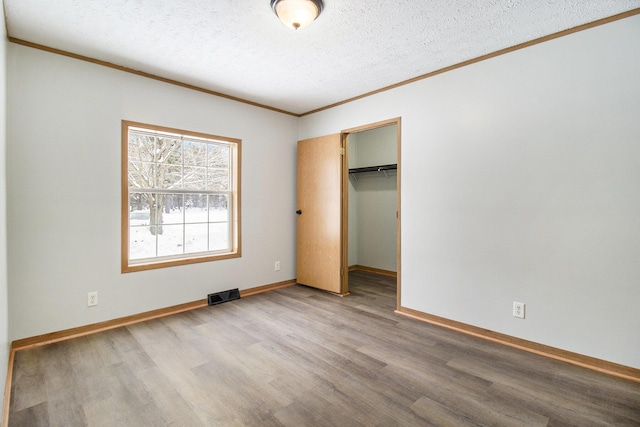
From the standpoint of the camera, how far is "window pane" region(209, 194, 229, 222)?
3803 mm

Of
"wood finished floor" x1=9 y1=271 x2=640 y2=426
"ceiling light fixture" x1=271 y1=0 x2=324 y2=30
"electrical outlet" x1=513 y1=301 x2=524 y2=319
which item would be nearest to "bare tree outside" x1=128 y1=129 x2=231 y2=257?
"wood finished floor" x1=9 y1=271 x2=640 y2=426

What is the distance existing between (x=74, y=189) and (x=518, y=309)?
13.2 ft

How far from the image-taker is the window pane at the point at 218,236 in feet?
12.5

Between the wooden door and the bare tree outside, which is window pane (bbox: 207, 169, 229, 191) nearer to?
the bare tree outside

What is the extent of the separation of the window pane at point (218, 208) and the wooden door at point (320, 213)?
105cm

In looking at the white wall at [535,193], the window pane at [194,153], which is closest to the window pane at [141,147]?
the window pane at [194,153]

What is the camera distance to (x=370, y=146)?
5.52 meters

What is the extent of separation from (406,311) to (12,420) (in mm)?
3116

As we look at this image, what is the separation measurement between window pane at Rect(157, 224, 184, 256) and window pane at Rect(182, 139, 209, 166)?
763 mm

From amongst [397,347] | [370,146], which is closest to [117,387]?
[397,347]

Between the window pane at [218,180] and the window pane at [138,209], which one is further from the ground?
the window pane at [218,180]

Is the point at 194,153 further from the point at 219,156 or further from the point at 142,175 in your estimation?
the point at 142,175

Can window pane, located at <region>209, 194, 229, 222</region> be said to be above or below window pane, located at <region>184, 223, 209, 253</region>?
above

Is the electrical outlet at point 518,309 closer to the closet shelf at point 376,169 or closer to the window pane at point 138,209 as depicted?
the closet shelf at point 376,169
